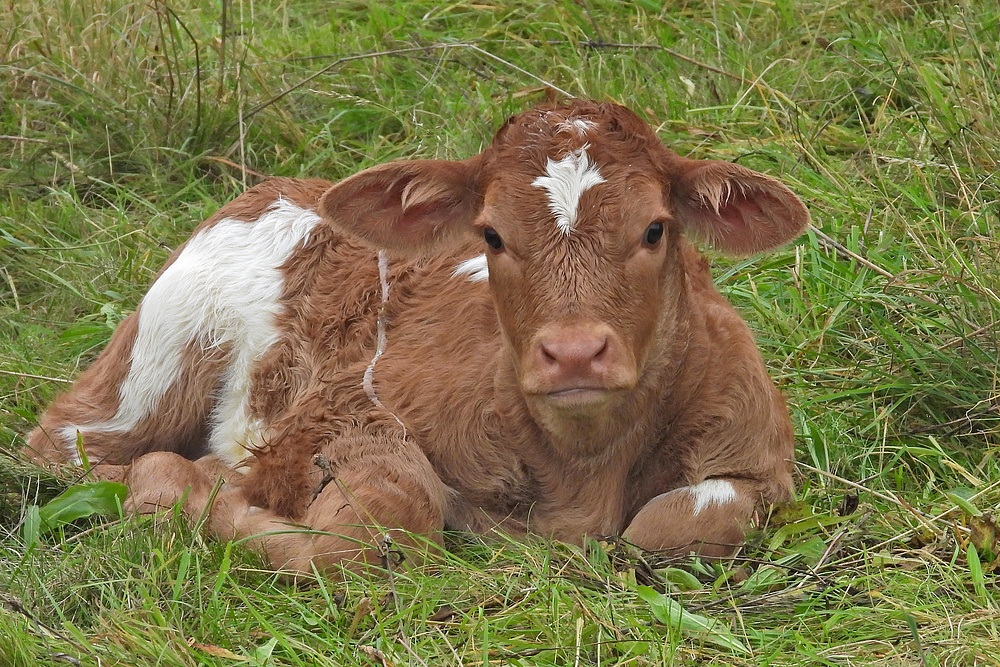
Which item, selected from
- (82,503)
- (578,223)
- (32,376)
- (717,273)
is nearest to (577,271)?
(578,223)

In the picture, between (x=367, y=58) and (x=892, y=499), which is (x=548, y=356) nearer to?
(x=892, y=499)

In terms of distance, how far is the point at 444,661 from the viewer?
10.9 feet

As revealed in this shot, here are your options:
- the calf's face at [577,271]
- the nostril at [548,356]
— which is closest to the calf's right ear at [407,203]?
the calf's face at [577,271]

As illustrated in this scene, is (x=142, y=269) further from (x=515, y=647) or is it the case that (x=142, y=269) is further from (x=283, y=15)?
(x=515, y=647)

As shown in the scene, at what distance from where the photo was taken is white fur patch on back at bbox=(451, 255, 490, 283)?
4.67 metres

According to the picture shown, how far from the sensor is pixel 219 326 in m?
5.04

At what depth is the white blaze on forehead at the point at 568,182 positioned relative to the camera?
381 cm

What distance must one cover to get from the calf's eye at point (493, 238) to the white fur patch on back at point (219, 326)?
127 cm

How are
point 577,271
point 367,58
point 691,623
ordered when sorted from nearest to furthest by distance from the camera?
1. point 691,623
2. point 577,271
3. point 367,58

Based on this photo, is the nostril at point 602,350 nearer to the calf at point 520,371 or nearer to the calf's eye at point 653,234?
the calf at point 520,371

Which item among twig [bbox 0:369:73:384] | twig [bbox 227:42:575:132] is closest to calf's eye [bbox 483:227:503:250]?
twig [bbox 0:369:73:384]

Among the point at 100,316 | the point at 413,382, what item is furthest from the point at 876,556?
the point at 100,316

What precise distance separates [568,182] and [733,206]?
1.77 feet

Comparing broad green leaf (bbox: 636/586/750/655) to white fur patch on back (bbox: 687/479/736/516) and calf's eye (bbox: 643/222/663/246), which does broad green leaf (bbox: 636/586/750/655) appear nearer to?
white fur patch on back (bbox: 687/479/736/516)
